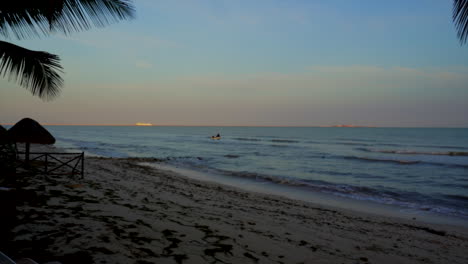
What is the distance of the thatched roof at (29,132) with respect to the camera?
33.5 ft

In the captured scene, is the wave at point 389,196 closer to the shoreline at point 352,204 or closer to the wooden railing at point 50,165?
the shoreline at point 352,204

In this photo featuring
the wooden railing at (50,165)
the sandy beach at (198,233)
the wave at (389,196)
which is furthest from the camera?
the wave at (389,196)

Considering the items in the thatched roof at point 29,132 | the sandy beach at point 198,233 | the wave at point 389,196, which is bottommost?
the wave at point 389,196

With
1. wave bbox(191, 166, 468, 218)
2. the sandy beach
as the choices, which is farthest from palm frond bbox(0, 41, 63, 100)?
wave bbox(191, 166, 468, 218)

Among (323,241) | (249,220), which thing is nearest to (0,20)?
(249,220)

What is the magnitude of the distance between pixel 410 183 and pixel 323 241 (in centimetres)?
1310

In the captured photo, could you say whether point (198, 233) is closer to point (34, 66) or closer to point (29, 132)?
point (34, 66)

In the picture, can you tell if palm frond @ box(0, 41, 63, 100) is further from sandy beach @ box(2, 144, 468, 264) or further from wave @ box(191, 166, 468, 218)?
wave @ box(191, 166, 468, 218)

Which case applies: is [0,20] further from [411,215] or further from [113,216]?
[411,215]

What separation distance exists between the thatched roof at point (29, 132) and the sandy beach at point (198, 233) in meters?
2.02

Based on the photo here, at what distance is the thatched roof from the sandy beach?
2019 millimetres

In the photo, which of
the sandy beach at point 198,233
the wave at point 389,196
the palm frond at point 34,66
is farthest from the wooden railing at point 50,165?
the wave at point 389,196

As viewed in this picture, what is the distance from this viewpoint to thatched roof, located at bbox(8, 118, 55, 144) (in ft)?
33.5

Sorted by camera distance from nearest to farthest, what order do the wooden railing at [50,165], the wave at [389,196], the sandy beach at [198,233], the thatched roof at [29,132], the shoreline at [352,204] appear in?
the sandy beach at [198,233], the shoreline at [352,204], the wooden railing at [50,165], the thatched roof at [29,132], the wave at [389,196]
